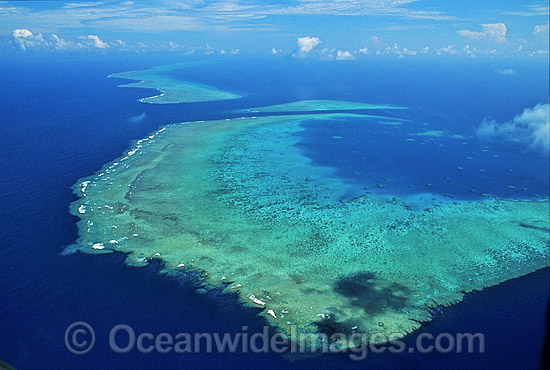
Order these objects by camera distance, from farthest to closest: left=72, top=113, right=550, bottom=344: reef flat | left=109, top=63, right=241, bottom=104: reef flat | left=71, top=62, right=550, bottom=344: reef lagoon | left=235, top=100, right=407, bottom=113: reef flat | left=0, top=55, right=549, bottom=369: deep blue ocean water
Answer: left=109, top=63, right=241, bottom=104: reef flat → left=235, top=100, right=407, bottom=113: reef flat → left=71, top=62, right=550, bottom=344: reef lagoon → left=72, top=113, right=550, bottom=344: reef flat → left=0, top=55, right=549, bottom=369: deep blue ocean water

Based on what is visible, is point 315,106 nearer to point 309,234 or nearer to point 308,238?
point 309,234

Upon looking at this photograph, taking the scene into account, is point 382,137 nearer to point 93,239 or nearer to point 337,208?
point 337,208

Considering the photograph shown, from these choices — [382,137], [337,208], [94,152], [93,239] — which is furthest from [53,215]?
[382,137]

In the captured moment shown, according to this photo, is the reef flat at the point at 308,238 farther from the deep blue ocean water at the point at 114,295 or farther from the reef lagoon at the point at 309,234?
the deep blue ocean water at the point at 114,295

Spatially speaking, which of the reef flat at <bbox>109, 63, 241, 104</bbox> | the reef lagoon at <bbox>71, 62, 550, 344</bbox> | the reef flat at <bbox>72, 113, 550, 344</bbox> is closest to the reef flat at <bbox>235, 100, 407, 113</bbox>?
the reef flat at <bbox>109, 63, 241, 104</bbox>

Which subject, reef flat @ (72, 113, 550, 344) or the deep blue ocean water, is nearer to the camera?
the deep blue ocean water

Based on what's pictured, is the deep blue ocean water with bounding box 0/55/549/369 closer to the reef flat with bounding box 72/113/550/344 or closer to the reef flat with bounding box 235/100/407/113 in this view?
the reef flat with bounding box 72/113/550/344
